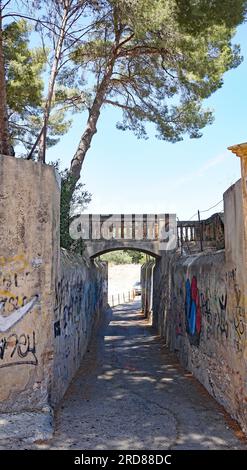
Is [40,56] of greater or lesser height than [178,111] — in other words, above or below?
above

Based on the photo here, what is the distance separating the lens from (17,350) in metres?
5.67

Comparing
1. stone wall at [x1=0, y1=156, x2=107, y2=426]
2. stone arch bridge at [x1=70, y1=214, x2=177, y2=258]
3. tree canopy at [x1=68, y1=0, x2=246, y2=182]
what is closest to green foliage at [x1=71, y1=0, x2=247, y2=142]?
tree canopy at [x1=68, y1=0, x2=246, y2=182]

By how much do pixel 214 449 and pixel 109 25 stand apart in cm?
1260

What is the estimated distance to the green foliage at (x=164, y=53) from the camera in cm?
1037

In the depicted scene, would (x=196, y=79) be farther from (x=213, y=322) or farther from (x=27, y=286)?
(x=27, y=286)

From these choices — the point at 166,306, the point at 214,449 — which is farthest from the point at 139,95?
the point at 214,449

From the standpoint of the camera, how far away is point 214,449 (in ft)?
15.8

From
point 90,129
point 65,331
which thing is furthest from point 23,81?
point 65,331

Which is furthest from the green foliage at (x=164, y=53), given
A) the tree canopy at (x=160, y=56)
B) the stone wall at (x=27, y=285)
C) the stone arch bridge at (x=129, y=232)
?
the stone wall at (x=27, y=285)

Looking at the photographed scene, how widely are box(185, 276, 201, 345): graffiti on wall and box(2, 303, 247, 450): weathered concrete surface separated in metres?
0.91

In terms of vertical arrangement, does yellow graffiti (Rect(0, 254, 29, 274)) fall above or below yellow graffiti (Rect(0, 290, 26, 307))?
above

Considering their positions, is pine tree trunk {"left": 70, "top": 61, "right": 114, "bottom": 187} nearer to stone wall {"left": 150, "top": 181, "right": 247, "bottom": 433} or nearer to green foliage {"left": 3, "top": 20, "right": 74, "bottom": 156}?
green foliage {"left": 3, "top": 20, "right": 74, "bottom": 156}

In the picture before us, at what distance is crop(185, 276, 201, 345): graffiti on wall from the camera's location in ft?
28.0

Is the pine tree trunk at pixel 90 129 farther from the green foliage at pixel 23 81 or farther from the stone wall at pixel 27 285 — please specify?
the stone wall at pixel 27 285
